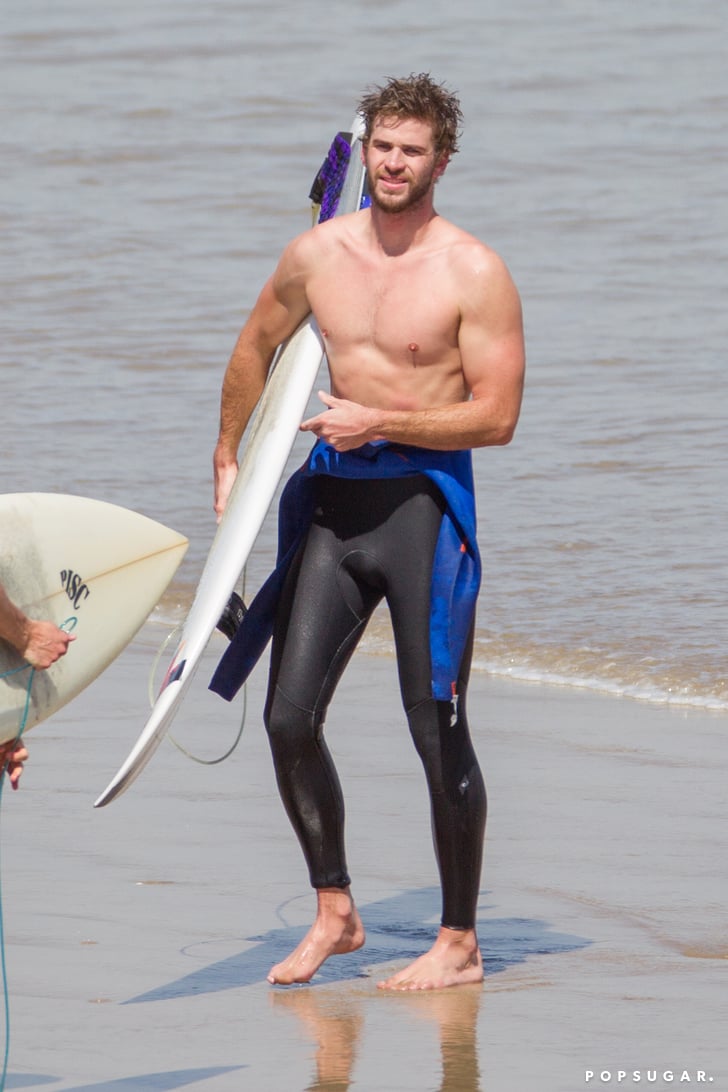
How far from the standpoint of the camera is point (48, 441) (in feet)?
33.3

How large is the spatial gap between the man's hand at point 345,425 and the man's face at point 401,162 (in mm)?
442

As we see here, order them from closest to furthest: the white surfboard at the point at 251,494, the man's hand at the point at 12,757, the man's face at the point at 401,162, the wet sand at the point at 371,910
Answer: the man's hand at the point at 12,757, the wet sand at the point at 371,910, the man's face at the point at 401,162, the white surfboard at the point at 251,494

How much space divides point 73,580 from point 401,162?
106 centimetres

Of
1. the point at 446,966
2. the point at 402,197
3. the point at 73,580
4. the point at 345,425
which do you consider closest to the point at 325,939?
the point at 446,966

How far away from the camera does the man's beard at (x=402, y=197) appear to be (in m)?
4.16

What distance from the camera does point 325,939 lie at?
4.25m

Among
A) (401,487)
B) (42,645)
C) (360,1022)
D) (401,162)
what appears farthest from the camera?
(401,487)

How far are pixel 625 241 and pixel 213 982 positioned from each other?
1101cm

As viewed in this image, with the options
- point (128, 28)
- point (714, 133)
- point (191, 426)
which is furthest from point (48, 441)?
point (128, 28)

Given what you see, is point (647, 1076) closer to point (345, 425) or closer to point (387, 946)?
point (387, 946)

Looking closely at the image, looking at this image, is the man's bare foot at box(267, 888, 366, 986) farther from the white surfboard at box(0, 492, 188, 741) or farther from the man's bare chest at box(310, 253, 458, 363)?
the man's bare chest at box(310, 253, 458, 363)

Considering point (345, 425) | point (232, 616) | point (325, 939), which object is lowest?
point (325, 939)

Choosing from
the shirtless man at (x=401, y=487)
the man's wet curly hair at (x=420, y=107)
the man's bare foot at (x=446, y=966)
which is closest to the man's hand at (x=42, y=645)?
the shirtless man at (x=401, y=487)

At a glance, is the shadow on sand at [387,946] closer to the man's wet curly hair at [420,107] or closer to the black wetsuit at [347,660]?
the black wetsuit at [347,660]
